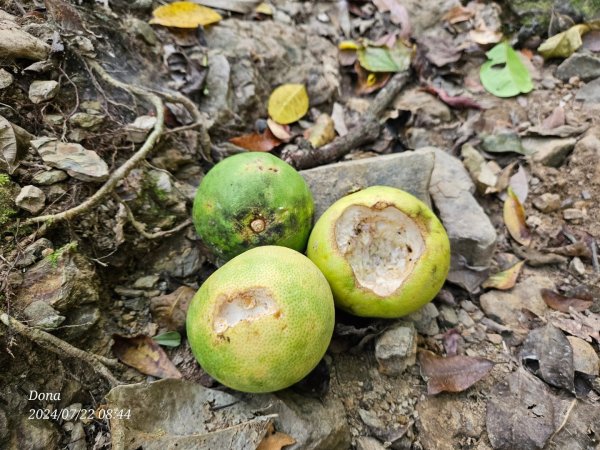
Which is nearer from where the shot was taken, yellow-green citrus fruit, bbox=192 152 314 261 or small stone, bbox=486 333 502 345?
yellow-green citrus fruit, bbox=192 152 314 261

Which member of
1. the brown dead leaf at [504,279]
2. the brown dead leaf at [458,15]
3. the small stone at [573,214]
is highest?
the brown dead leaf at [458,15]

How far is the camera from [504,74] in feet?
10.7

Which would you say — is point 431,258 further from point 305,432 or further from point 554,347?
point 305,432

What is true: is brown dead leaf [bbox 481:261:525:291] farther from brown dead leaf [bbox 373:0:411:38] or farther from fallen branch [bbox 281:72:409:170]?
brown dead leaf [bbox 373:0:411:38]

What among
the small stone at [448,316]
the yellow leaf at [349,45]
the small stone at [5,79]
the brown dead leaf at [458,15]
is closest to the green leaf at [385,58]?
the yellow leaf at [349,45]

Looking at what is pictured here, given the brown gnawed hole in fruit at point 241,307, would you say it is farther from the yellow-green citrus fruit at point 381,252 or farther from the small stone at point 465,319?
the small stone at point 465,319

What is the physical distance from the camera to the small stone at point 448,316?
7.68 ft

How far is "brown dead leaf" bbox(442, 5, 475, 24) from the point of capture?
3.61 metres

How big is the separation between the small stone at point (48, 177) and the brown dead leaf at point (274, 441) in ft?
4.91

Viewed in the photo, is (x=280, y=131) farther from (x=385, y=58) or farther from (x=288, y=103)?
(x=385, y=58)

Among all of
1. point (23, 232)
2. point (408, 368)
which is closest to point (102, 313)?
point (23, 232)

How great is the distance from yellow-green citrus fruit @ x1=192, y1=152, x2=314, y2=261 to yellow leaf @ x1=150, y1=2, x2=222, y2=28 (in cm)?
147

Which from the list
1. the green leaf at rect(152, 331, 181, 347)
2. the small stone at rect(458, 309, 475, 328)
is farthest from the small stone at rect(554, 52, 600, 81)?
the green leaf at rect(152, 331, 181, 347)

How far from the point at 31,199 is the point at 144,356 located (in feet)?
2.89
